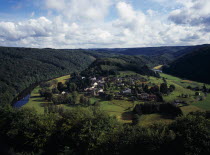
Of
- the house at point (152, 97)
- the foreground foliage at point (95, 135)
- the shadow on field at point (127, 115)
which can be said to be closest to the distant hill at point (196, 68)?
the house at point (152, 97)

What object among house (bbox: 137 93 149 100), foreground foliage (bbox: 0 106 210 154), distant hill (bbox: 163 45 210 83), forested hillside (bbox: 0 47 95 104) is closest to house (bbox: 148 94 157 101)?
house (bbox: 137 93 149 100)

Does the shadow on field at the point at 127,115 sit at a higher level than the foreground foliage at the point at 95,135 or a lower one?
lower

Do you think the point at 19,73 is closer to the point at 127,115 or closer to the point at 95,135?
the point at 127,115

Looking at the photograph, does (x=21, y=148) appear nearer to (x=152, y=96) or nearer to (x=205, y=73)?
(x=152, y=96)

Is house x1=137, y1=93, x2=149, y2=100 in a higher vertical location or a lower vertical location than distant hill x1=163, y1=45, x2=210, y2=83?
lower

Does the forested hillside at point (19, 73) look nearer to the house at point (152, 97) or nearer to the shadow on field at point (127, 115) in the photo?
the shadow on field at point (127, 115)

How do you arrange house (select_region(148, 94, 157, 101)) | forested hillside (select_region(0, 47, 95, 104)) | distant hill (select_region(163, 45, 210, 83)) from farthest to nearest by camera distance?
1. distant hill (select_region(163, 45, 210, 83))
2. forested hillside (select_region(0, 47, 95, 104))
3. house (select_region(148, 94, 157, 101))

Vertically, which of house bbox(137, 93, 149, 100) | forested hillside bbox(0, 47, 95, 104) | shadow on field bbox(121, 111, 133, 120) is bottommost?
shadow on field bbox(121, 111, 133, 120)

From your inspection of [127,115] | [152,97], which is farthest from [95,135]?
[152,97]

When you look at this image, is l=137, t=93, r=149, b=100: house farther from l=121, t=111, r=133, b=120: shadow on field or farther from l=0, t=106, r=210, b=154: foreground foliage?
l=0, t=106, r=210, b=154: foreground foliage

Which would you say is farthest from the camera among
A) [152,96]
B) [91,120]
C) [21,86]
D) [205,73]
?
[205,73]

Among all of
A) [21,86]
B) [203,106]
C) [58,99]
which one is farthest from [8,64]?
[203,106]
